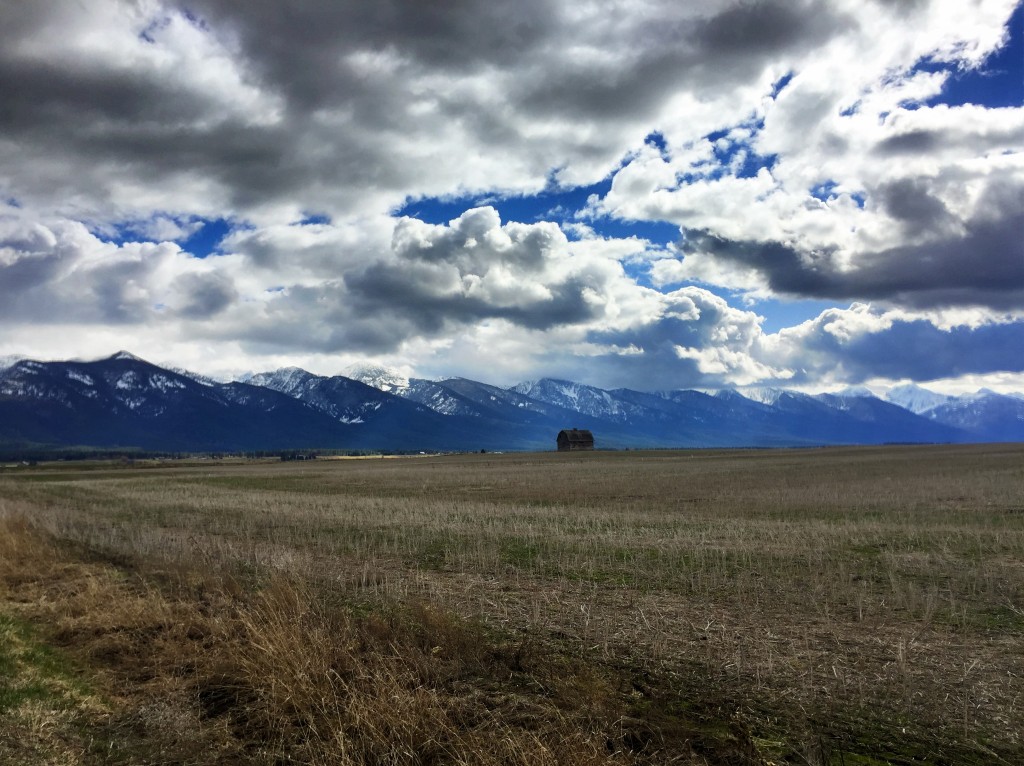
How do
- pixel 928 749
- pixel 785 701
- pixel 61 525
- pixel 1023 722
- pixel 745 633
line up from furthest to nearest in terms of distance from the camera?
pixel 61 525 → pixel 745 633 → pixel 785 701 → pixel 1023 722 → pixel 928 749

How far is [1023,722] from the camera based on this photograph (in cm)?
812

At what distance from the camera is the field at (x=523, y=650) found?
799cm

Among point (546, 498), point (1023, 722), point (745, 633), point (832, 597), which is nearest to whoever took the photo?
point (1023, 722)

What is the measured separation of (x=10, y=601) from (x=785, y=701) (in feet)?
58.0

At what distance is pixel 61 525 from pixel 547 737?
3360cm

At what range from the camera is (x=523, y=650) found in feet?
35.6

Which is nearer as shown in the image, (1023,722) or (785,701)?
(1023,722)

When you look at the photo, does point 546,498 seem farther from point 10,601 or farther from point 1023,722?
point 1023,722

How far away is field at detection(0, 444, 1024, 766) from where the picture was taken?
26.2 ft

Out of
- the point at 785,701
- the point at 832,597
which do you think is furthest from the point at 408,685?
the point at 832,597

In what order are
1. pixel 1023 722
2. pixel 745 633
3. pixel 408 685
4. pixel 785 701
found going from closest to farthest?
pixel 1023 722
pixel 785 701
pixel 408 685
pixel 745 633

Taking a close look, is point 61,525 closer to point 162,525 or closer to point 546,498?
point 162,525

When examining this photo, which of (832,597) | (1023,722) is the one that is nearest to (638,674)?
(1023,722)

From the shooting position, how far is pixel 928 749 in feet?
24.8
